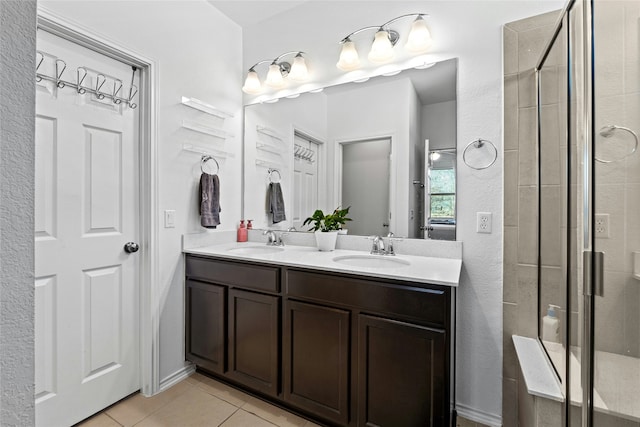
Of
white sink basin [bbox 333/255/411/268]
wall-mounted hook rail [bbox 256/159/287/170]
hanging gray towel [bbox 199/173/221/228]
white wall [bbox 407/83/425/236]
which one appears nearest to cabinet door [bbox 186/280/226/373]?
hanging gray towel [bbox 199/173/221/228]

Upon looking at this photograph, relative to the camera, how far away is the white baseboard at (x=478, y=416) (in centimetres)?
159

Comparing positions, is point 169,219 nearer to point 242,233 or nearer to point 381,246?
point 242,233

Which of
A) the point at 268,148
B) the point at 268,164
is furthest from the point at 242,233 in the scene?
the point at 268,148

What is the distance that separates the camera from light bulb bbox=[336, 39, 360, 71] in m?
1.95

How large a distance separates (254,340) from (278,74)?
186 centimetres

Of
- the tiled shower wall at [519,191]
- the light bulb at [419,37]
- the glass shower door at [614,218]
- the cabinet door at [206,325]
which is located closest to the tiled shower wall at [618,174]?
the glass shower door at [614,218]

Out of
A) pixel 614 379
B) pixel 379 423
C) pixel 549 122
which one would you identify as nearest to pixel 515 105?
pixel 549 122

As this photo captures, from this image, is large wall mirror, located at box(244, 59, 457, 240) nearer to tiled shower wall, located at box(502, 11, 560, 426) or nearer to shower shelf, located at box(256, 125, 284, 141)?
shower shelf, located at box(256, 125, 284, 141)

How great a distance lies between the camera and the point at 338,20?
2068mm

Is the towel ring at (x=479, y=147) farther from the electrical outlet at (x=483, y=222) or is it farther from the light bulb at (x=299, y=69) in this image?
the light bulb at (x=299, y=69)

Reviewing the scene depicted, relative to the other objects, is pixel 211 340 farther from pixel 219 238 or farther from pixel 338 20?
pixel 338 20

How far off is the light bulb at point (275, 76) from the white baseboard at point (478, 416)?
94.0 inches

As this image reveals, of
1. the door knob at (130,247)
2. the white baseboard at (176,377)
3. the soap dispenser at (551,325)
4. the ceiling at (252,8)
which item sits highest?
the ceiling at (252,8)

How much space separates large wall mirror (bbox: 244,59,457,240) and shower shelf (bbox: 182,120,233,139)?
8.4 inches
